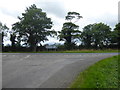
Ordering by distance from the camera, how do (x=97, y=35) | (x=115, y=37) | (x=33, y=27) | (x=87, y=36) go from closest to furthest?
(x=33, y=27) → (x=115, y=37) → (x=97, y=35) → (x=87, y=36)

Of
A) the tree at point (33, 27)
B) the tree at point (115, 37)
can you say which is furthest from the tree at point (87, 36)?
the tree at point (33, 27)

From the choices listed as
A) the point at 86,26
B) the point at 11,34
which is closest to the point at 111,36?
the point at 86,26

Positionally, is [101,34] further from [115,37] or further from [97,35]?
[115,37]

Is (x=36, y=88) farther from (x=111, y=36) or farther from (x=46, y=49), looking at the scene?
(x=111, y=36)

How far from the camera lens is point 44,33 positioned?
35875 millimetres

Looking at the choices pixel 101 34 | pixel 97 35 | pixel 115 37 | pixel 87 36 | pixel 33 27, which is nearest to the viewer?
pixel 33 27

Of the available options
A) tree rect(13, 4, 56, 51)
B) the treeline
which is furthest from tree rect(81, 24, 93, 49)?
tree rect(13, 4, 56, 51)

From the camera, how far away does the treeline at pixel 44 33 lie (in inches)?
1403

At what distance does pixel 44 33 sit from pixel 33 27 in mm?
2865

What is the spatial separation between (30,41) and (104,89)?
3214 cm

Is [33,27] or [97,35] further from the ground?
[33,27]

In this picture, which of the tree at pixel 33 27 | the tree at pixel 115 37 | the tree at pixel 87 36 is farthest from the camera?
the tree at pixel 87 36

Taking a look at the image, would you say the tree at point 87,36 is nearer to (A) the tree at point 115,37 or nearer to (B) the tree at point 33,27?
(A) the tree at point 115,37

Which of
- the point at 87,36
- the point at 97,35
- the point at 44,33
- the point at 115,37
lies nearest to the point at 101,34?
the point at 97,35
